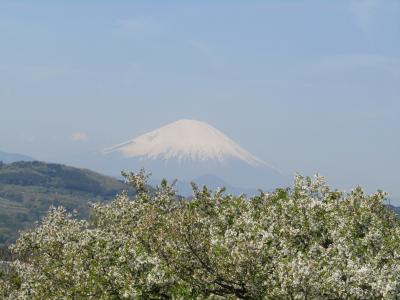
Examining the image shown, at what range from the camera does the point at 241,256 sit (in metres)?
24.6

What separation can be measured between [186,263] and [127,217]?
47.7 feet

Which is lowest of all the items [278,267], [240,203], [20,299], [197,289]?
[20,299]

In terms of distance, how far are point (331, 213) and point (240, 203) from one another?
319 inches

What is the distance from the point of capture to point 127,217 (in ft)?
139

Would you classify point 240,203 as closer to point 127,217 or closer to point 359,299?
point 127,217

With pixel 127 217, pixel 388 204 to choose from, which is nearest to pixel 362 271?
pixel 388 204

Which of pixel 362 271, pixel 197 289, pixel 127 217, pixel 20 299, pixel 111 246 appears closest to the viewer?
pixel 362 271

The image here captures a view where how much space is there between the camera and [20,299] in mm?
38844

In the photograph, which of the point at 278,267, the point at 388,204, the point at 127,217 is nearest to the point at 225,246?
the point at 278,267

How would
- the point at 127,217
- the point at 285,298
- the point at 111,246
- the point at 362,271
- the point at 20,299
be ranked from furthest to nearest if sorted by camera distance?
the point at 127,217 < the point at 20,299 < the point at 111,246 < the point at 362,271 < the point at 285,298

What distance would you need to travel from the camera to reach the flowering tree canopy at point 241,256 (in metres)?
24.7

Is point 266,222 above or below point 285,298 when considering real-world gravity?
above

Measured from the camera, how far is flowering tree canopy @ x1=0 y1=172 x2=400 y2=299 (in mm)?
24656

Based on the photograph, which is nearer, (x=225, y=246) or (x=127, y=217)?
(x=225, y=246)
